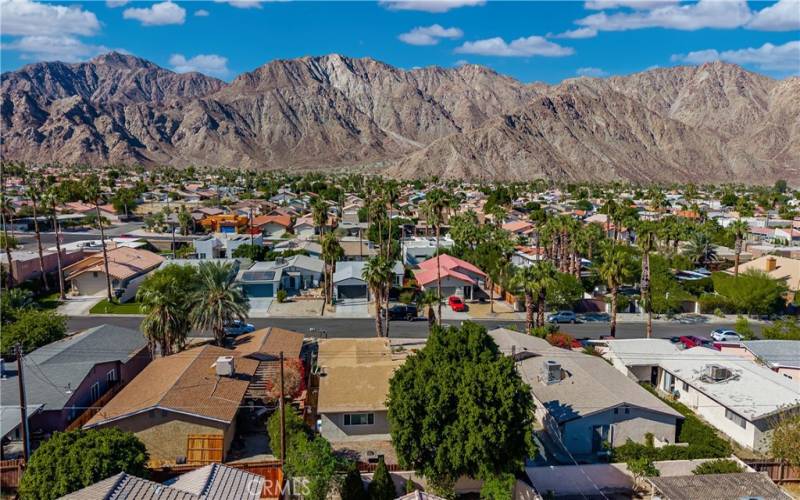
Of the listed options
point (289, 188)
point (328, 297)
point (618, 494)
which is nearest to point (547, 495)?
point (618, 494)

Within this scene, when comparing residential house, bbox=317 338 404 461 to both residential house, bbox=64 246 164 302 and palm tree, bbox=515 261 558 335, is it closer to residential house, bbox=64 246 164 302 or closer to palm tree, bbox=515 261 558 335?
palm tree, bbox=515 261 558 335

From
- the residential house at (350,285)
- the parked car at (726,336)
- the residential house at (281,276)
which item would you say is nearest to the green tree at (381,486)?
the parked car at (726,336)

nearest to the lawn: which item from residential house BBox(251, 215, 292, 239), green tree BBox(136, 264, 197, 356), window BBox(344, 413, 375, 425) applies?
green tree BBox(136, 264, 197, 356)

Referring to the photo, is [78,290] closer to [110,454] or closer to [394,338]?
[394,338]

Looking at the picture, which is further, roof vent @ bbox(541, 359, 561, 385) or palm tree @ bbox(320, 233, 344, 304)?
palm tree @ bbox(320, 233, 344, 304)

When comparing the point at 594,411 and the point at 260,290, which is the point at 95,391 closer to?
the point at 594,411

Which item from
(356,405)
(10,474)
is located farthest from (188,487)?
(356,405)
